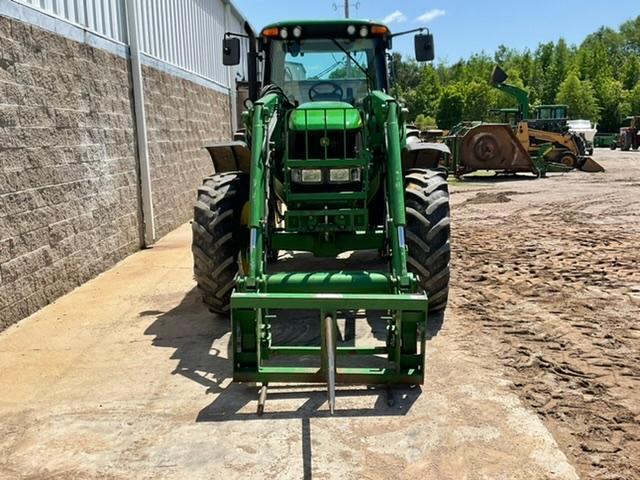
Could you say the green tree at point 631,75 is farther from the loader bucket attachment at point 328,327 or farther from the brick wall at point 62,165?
the loader bucket attachment at point 328,327

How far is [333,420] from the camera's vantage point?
370cm

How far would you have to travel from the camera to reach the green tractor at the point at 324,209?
406cm

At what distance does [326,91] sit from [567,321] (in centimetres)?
319

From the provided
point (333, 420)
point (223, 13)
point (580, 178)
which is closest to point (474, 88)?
point (580, 178)

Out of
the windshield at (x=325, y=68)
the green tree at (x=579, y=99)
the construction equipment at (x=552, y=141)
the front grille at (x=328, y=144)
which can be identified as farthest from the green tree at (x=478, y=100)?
the front grille at (x=328, y=144)

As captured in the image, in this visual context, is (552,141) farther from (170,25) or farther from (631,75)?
(631,75)

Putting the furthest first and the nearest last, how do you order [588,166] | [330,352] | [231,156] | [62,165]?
[588,166]
[62,165]
[231,156]
[330,352]

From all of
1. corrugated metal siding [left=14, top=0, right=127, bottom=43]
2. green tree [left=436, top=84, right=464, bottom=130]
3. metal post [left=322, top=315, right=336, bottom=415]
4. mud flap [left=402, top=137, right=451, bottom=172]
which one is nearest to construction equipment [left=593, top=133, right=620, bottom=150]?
green tree [left=436, top=84, right=464, bottom=130]

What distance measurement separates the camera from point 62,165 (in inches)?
262

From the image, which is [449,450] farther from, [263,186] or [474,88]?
[474,88]

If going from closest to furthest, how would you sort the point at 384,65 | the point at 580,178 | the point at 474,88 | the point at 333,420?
the point at 333,420 < the point at 384,65 < the point at 580,178 < the point at 474,88

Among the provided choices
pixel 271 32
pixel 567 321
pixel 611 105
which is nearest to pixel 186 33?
pixel 271 32

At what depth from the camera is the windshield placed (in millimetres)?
6316

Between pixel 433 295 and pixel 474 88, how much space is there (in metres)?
49.6
